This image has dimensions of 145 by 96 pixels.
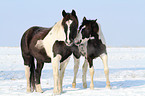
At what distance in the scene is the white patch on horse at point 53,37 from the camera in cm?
695

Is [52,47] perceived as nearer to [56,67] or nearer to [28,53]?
[56,67]

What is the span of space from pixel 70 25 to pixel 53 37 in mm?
885

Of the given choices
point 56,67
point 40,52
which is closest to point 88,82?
point 40,52

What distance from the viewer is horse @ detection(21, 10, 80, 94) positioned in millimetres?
6702

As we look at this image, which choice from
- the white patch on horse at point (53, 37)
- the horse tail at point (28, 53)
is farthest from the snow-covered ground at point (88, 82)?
the white patch on horse at point (53, 37)

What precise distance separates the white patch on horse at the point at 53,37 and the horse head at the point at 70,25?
0.29 m

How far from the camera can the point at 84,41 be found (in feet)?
25.4

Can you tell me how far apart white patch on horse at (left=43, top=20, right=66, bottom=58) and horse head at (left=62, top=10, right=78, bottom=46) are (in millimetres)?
287

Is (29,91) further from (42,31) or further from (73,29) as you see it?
(73,29)

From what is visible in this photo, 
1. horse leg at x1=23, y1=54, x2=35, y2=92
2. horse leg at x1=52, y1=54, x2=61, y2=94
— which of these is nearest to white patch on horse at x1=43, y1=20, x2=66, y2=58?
horse leg at x1=52, y1=54, x2=61, y2=94

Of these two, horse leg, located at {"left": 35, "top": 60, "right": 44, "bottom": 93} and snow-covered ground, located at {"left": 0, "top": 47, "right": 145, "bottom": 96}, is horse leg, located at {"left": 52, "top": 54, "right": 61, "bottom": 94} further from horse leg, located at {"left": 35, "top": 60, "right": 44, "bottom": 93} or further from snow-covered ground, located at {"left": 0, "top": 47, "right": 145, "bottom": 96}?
horse leg, located at {"left": 35, "top": 60, "right": 44, "bottom": 93}

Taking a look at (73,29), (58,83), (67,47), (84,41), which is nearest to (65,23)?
(73,29)

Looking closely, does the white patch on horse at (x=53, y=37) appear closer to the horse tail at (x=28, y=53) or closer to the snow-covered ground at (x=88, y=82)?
the horse tail at (x=28, y=53)

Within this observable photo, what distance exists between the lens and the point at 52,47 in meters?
7.07
